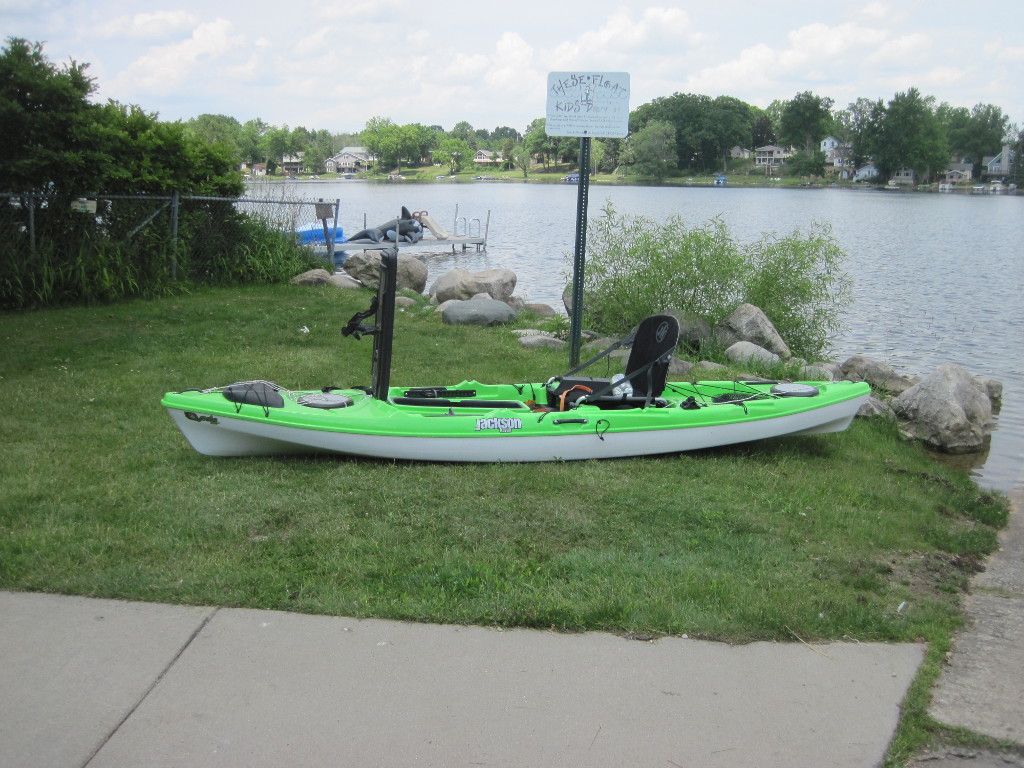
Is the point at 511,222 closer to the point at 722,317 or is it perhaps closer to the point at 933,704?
the point at 722,317

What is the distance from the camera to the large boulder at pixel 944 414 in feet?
30.2

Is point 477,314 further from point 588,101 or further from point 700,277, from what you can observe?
point 588,101

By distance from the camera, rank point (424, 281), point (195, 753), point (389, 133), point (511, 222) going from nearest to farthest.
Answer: point (195, 753) < point (424, 281) < point (511, 222) < point (389, 133)

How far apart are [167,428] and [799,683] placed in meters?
5.46

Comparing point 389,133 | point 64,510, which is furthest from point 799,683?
point 389,133

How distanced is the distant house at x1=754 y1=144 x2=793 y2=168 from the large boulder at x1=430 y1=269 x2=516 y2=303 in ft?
309

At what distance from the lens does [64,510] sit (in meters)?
5.39

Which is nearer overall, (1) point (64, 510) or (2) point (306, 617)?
(2) point (306, 617)

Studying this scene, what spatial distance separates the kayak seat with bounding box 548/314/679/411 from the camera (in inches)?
285

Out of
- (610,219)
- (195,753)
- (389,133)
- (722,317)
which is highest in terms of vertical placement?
(389,133)

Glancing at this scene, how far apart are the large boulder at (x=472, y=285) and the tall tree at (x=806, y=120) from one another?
100485 mm

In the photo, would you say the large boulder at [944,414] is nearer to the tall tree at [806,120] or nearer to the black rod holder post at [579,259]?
the black rod holder post at [579,259]

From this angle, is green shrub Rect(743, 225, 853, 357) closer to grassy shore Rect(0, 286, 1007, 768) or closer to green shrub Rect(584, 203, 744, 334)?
green shrub Rect(584, 203, 744, 334)

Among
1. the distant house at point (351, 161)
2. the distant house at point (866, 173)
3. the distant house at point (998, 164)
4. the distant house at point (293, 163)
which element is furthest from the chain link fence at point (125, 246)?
the distant house at point (351, 161)
